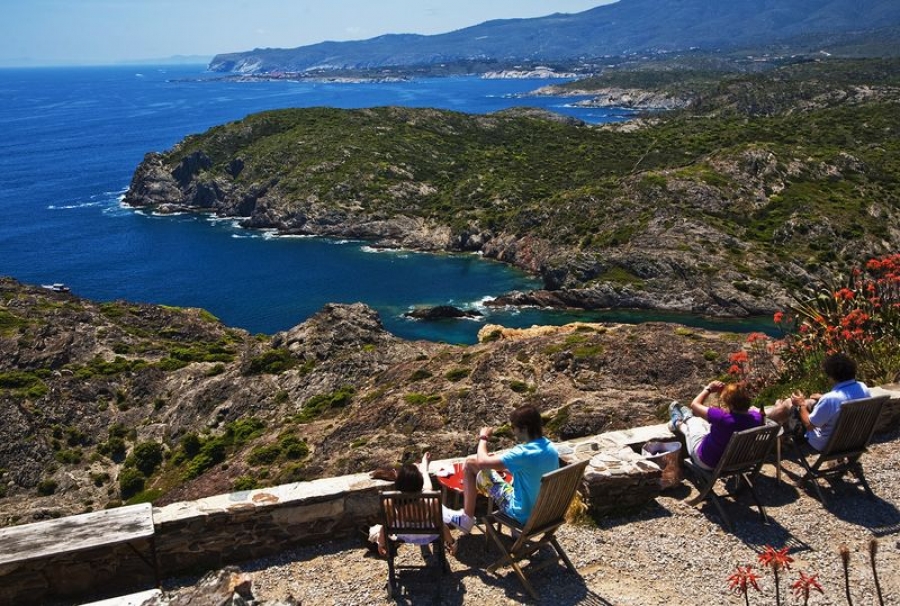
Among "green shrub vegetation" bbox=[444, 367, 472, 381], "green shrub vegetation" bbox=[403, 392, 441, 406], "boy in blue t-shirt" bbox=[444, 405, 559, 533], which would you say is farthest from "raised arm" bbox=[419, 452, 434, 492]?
"green shrub vegetation" bbox=[444, 367, 472, 381]

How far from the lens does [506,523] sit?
27.6 feet

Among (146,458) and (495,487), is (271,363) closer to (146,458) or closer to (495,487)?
(146,458)

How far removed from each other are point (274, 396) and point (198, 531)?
104 ft

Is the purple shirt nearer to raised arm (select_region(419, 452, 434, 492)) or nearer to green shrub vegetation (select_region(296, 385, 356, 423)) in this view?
raised arm (select_region(419, 452, 434, 492))

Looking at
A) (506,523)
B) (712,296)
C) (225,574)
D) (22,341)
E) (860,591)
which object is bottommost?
(712,296)

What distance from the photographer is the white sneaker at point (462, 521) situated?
883 centimetres

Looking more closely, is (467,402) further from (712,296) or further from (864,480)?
(712,296)

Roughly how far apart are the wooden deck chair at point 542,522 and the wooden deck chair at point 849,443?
12.6 feet

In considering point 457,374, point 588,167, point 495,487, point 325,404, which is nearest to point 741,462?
point 495,487

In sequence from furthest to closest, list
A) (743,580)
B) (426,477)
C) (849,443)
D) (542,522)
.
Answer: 1. (849,443)
2. (426,477)
3. (542,522)
4. (743,580)

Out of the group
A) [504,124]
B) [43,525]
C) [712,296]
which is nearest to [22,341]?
[43,525]

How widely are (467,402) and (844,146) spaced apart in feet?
357

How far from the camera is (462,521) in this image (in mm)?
8883

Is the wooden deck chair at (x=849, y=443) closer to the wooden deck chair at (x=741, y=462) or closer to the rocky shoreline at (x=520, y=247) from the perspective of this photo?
the wooden deck chair at (x=741, y=462)
